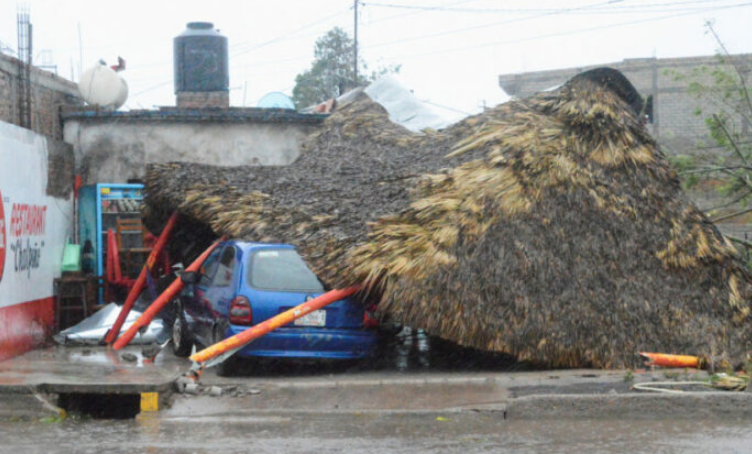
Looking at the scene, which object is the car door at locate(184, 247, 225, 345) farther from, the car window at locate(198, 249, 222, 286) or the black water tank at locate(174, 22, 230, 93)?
the black water tank at locate(174, 22, 230, 93)

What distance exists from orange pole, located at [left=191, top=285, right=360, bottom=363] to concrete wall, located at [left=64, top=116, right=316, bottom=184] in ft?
27.5

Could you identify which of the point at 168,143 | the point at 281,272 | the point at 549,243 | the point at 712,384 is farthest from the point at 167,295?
the point at 712,384

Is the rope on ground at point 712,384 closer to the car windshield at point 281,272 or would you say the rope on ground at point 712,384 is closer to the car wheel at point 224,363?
the car windshield at point 281,272

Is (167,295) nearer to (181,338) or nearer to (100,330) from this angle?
(181,338)

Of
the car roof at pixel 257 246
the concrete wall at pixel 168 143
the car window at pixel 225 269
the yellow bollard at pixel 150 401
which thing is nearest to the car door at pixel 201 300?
the car window at pixel 225 269

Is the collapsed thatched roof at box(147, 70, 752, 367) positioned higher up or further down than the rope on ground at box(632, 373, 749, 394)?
higher up

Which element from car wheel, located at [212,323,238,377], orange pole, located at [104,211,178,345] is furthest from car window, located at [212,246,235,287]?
orange pole, located at [104,211,178,345]

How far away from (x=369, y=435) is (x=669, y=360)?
151 inches

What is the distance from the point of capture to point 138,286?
46.6 ft

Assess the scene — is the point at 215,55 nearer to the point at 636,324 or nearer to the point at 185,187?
the point at 185,187

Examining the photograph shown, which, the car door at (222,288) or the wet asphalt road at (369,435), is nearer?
the wet asphalt road at (369,435)

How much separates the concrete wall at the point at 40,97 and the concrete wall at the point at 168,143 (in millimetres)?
386

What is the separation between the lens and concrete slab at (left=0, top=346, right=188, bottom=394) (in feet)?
28.6

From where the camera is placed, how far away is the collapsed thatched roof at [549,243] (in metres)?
9.90
